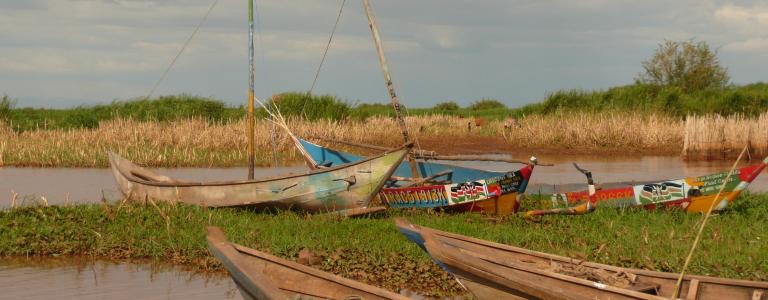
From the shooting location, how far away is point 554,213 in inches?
441

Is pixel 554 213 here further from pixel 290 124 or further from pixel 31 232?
pixel 290 124

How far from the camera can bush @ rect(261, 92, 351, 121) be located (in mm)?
29469

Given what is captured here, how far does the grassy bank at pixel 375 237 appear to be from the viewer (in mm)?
8719

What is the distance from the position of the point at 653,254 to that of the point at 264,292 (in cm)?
506

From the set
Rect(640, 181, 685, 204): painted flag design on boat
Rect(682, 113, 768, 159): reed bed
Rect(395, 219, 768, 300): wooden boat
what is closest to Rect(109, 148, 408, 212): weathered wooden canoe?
Rect(640, 181, 685, 204): painted flag design on boat

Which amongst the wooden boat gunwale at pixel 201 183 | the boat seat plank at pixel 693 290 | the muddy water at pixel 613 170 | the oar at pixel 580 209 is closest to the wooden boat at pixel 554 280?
the boat seat plank at pixel 693 290

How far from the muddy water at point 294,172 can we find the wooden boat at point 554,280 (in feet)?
26.0

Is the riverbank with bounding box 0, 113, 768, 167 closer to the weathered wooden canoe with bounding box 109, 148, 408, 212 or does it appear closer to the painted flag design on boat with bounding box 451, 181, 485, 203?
the weathered wooden canoe with bounding box 109, 148, 408, 212

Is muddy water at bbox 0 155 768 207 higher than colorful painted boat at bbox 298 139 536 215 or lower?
lower

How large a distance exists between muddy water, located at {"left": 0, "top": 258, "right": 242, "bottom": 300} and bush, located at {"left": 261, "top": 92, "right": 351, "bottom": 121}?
64.7 ft

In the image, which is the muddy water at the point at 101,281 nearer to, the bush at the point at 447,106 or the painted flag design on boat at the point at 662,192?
the painted flag design on boat at the point at 662,192

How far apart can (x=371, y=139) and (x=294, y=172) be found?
263 inches

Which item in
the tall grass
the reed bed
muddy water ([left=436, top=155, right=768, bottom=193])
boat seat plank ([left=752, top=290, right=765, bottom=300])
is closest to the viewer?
boat seat plank ([left=752, top=290, right=765, bottom=300])

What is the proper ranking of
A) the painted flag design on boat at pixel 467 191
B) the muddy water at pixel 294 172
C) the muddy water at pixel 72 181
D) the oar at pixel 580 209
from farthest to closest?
the muddy water at pixel 294 172 < the muddy water at pixel 72 181 < the painted flag design on boat at pixel 467 191 < the oar at pixel 580 209
